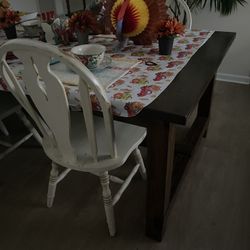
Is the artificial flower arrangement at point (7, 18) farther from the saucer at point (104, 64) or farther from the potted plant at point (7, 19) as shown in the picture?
the saucer at point (104, 64)

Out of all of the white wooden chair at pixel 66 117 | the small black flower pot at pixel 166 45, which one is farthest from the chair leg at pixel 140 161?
the small black flower pot at pixel 166 45

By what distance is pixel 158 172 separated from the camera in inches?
43.3

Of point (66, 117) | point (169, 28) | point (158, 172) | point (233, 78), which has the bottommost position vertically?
point (233, 78)

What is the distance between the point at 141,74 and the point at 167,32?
9.9 inches

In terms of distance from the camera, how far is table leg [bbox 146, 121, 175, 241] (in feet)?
3.23

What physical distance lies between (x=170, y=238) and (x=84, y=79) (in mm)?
919

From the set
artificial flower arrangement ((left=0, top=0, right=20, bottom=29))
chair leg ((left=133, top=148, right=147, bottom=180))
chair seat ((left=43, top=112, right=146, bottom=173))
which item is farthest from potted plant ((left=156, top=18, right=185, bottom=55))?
artificial flower arrangement ((left=0, top=0, right=20, bottom=29))

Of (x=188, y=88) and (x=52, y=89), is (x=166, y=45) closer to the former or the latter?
(x=188, y=88)

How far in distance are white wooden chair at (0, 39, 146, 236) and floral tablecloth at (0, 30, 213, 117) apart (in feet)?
0.18

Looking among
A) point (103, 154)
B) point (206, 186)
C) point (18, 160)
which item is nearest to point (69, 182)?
point (18, 160)

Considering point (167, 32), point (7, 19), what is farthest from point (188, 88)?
point (7, 19)

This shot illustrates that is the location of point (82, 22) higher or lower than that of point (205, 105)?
higher

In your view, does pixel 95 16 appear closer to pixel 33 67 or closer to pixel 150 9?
pixel 150 9

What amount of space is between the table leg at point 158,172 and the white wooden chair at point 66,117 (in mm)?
136
